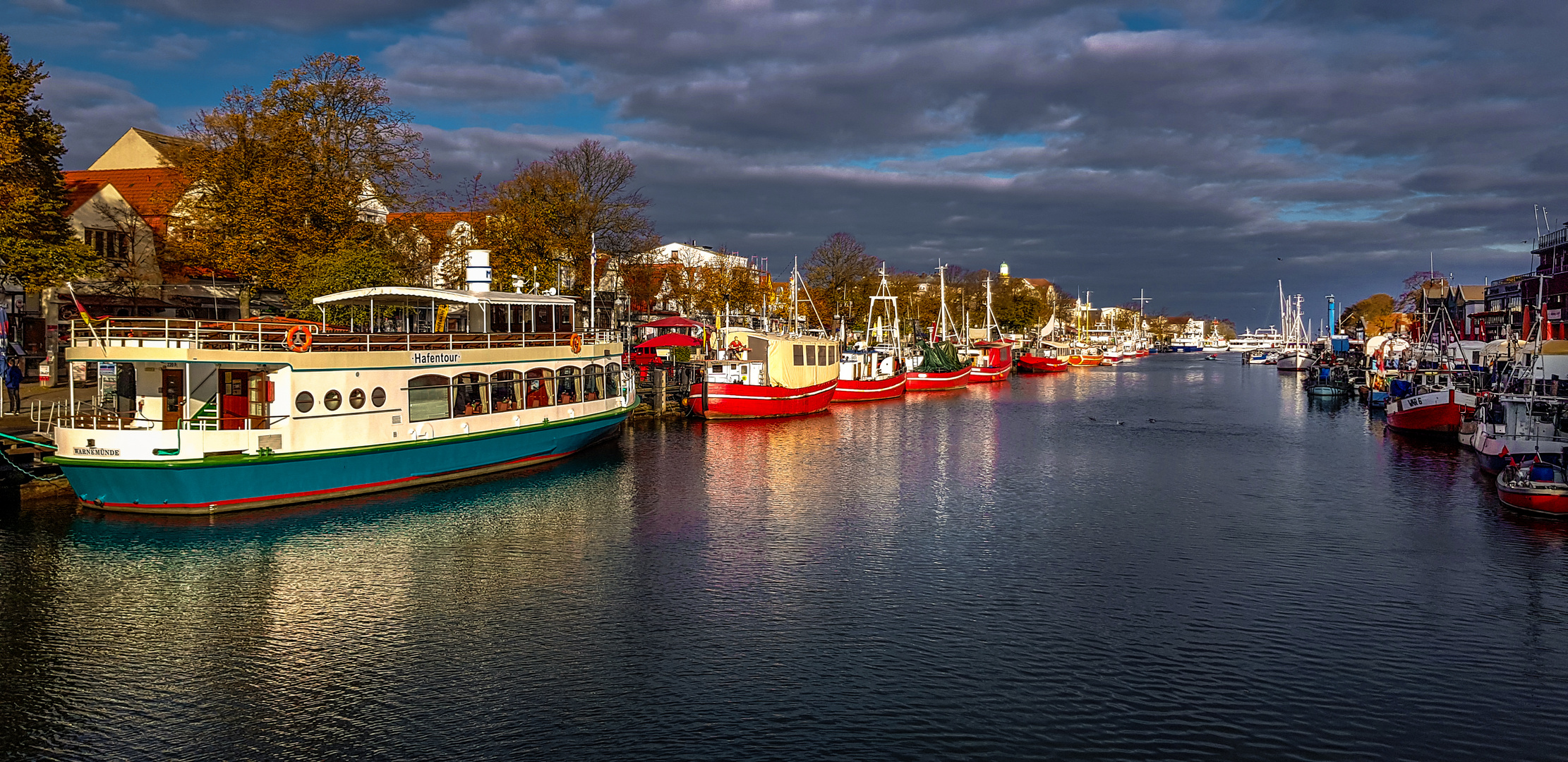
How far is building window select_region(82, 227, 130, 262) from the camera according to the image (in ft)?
168

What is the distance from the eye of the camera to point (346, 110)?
5150 centimetres

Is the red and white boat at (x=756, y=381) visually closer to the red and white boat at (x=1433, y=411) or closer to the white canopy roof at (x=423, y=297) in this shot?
the white canopy roof at (x=423, y=297)

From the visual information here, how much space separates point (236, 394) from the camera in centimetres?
2809

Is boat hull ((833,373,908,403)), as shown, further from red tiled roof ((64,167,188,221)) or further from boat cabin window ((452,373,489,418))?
red tiled roof ((64,167,188,221))

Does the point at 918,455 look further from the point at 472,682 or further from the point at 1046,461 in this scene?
the point at 472,682

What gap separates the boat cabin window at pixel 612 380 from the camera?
4134cm

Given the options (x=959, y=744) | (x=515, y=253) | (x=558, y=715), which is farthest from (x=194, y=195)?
(x=959, y=744)

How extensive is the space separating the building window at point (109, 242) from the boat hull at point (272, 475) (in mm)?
29944

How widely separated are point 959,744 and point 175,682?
12516mm

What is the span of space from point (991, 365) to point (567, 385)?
73467mm

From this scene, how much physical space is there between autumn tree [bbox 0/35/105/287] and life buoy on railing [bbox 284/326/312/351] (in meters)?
16.8

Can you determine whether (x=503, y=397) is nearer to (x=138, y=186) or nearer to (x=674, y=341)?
(x=674, y=341)

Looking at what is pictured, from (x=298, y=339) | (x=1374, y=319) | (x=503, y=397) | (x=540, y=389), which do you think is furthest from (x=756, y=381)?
(x=1374, y=319)

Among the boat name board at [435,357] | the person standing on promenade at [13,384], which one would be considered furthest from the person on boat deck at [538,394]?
the person standing on promenade at [13,384]
